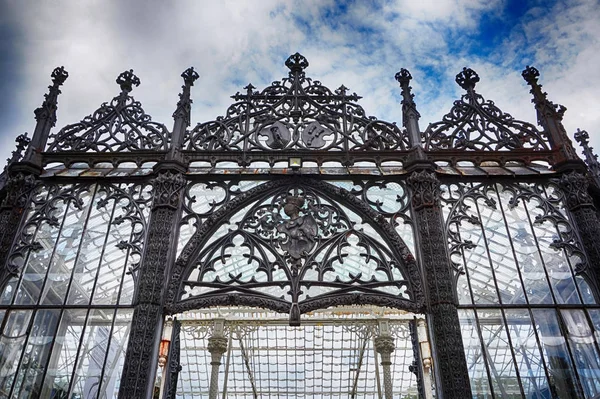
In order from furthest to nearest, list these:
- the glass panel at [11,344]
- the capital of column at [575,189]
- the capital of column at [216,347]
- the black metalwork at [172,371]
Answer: the capital of column at [216,347] < the capital of column at [575,189] < the black metalwork at [172,371] < the glass panel at [11,344]

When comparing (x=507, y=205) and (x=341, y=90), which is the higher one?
(x=341, y=90)

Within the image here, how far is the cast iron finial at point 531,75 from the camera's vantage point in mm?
13609

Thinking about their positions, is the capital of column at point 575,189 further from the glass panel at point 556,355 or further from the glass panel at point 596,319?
the glass panel at point 556,355

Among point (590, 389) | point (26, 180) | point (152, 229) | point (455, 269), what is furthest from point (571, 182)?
point (26, 180)

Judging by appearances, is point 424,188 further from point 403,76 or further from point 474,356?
point 403,76

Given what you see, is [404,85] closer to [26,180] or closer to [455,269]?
[455,269]

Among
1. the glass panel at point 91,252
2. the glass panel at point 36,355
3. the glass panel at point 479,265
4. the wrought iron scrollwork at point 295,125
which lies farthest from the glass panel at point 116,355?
the glass panel at point 479,265

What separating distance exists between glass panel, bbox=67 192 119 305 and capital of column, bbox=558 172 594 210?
378 inches

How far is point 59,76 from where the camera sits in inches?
543

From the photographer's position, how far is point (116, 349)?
9.44m

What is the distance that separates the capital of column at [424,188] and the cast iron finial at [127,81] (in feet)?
24.8

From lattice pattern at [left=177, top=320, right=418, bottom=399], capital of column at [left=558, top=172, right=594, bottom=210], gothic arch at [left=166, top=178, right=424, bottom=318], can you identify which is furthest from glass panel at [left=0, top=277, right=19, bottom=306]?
lattice pattern at [left=177, top=320, right=418, bottom=399]

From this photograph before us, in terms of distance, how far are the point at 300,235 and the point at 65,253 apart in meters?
4.79

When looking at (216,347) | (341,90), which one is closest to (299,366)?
(216,347)
